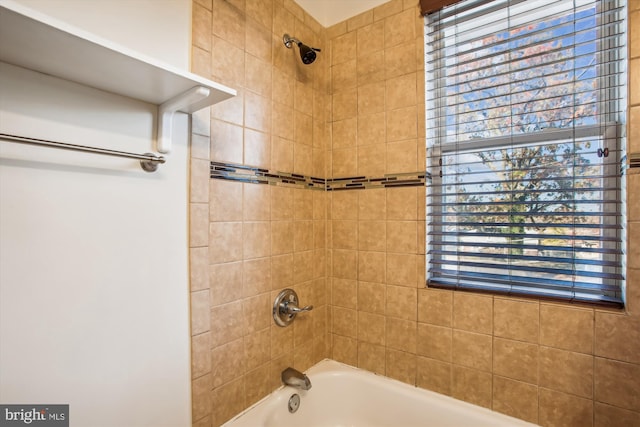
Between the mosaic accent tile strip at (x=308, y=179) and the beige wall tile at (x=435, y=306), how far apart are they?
1.83ft

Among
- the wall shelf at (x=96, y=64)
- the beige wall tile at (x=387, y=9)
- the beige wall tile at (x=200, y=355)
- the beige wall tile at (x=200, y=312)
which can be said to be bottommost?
the beige wall tile at (x=200, y=355)

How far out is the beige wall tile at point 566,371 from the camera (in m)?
1.20

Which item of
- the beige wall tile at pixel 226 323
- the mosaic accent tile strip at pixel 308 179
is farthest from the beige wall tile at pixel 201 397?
the mosaic accent tile strip at pixel 308 179

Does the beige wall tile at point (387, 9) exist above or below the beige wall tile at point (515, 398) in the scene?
above

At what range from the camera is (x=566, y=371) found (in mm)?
1232

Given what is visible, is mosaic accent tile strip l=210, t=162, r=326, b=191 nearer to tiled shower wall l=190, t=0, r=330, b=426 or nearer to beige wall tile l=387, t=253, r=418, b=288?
tiled shower wall l=190, t=0, r=330, b=426

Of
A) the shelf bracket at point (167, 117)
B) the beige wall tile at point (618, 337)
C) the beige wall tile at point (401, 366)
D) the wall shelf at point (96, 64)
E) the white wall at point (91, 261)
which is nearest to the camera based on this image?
the wall shelf at point (96, 64)

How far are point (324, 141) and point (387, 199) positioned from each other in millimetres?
552

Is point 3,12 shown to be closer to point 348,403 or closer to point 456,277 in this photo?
point 456,277

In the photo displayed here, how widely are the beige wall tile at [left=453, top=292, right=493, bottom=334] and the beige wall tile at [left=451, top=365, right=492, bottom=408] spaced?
0.20 metres

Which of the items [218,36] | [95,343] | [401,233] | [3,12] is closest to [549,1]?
[401,233]

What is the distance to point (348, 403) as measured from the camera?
1680 millimetres

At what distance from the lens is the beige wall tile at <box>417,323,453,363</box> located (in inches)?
58.4

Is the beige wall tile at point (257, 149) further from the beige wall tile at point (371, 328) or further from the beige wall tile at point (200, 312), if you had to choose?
the beige wall tile at point (371, 328)
